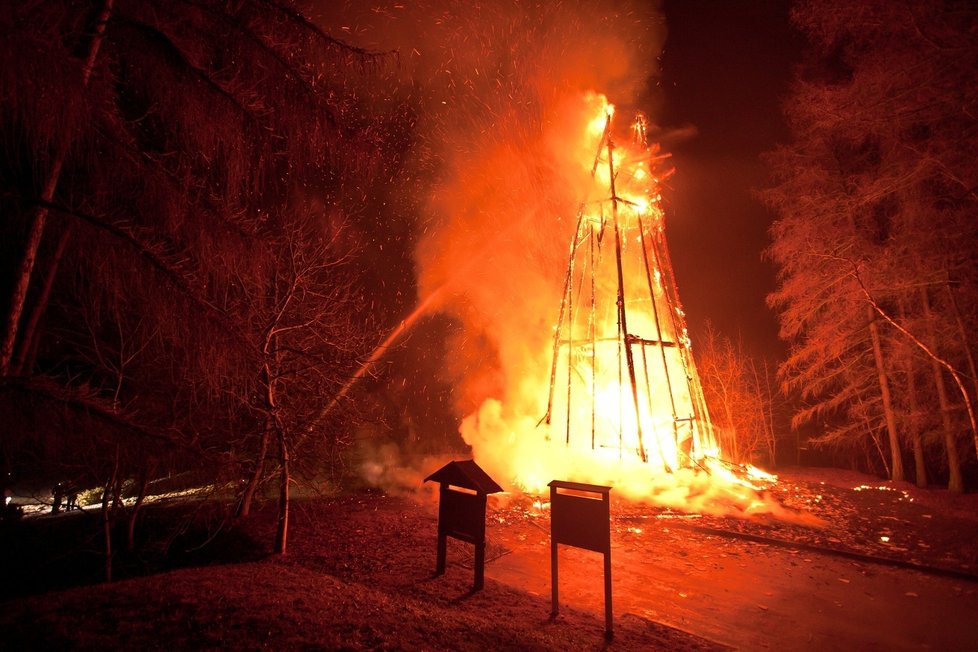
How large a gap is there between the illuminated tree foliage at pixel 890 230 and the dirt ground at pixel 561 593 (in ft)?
14.8

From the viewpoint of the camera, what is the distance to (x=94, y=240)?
109 inches

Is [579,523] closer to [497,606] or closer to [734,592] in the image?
[497,606]

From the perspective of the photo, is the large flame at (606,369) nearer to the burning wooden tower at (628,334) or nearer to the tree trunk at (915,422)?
the burning wooden tower at (628,334)

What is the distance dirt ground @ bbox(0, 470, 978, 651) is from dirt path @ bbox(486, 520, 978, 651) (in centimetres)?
3

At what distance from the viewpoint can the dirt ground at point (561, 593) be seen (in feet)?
12.4

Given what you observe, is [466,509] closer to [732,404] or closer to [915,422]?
[915,422]

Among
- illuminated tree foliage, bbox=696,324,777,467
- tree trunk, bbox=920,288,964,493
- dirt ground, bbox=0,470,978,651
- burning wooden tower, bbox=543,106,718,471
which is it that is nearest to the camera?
dirt ground, bbox=0,470,978,651

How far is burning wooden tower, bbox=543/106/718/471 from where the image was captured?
12219mm

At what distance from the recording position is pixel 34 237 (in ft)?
8.77

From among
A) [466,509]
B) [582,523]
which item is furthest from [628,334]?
[582,523]

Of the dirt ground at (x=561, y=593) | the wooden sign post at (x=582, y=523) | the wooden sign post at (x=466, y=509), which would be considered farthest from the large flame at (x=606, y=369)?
the wooden sign post at (x=582, y=523)

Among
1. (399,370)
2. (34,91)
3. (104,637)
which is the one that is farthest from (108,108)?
(399,370)

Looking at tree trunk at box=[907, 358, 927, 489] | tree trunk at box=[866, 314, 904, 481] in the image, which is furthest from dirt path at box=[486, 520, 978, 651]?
tree trunk at box=[866, 314, 904, 481]

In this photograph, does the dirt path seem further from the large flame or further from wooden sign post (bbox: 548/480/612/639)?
the large flame
